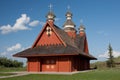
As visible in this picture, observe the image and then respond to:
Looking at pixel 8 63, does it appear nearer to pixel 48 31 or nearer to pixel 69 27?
pixel 69 27

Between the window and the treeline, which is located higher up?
the window

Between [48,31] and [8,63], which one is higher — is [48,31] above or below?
above

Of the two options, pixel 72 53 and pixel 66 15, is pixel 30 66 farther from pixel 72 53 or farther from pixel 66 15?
pixel 66 15

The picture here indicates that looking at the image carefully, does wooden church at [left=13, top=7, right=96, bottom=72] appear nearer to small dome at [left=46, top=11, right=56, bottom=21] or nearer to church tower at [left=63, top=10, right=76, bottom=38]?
small dome at [left=46, top=11, right=56, bottom=21]

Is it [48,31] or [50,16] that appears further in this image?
[50,16]

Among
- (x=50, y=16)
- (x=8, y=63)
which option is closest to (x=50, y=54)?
(x=50, y=16)

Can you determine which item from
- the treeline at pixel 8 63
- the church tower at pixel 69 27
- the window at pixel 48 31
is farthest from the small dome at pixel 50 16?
the treeline at pixel 8 63

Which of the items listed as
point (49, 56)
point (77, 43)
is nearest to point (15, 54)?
point (49, 56)

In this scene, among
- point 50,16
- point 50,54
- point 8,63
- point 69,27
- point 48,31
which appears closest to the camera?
point 50,54

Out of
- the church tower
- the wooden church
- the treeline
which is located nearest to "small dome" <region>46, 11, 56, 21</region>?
the wooden church

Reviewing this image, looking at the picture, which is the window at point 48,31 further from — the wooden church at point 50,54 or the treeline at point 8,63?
the treeline at point 8,63

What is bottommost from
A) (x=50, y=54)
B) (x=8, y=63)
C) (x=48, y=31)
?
(x=8, y=63)

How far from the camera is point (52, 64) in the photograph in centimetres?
3425

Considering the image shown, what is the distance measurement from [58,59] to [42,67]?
3.37 meters
